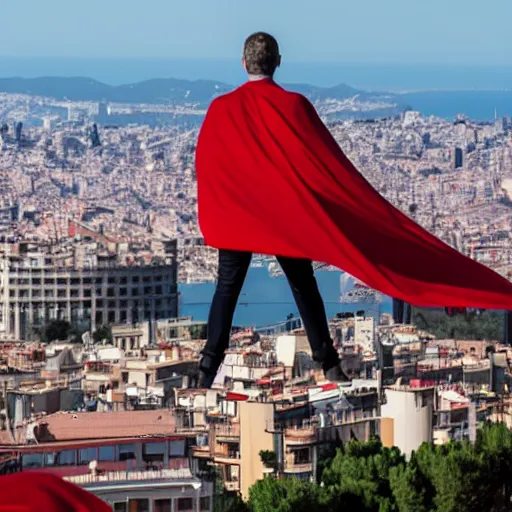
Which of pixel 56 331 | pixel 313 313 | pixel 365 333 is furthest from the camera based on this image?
pixel 56 331

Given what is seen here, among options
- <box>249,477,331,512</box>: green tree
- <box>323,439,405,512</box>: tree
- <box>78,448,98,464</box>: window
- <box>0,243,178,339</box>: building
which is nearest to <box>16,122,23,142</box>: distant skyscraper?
<box>0,243,178,339</box>: building

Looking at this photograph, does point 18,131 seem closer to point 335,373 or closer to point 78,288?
point 78,288

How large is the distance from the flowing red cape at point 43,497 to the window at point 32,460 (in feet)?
5.40

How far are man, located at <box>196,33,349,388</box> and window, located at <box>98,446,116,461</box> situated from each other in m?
0.85

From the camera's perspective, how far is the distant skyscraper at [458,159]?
52.2 m

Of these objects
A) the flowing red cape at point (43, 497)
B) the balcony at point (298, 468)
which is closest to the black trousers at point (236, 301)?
the flowing red cape at point (43, 497)

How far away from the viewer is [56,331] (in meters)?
18.9

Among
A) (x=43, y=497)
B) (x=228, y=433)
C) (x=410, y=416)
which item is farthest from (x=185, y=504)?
(x=43, y=497)

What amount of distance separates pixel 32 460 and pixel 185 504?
93cm

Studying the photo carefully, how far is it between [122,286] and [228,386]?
19.1 m

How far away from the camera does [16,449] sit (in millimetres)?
3566

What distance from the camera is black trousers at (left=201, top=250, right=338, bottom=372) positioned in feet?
9.26

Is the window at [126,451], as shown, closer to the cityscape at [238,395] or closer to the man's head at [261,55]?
the cityscape at [238,395]

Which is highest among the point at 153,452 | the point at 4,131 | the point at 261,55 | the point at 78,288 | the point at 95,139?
the point at 4,131
